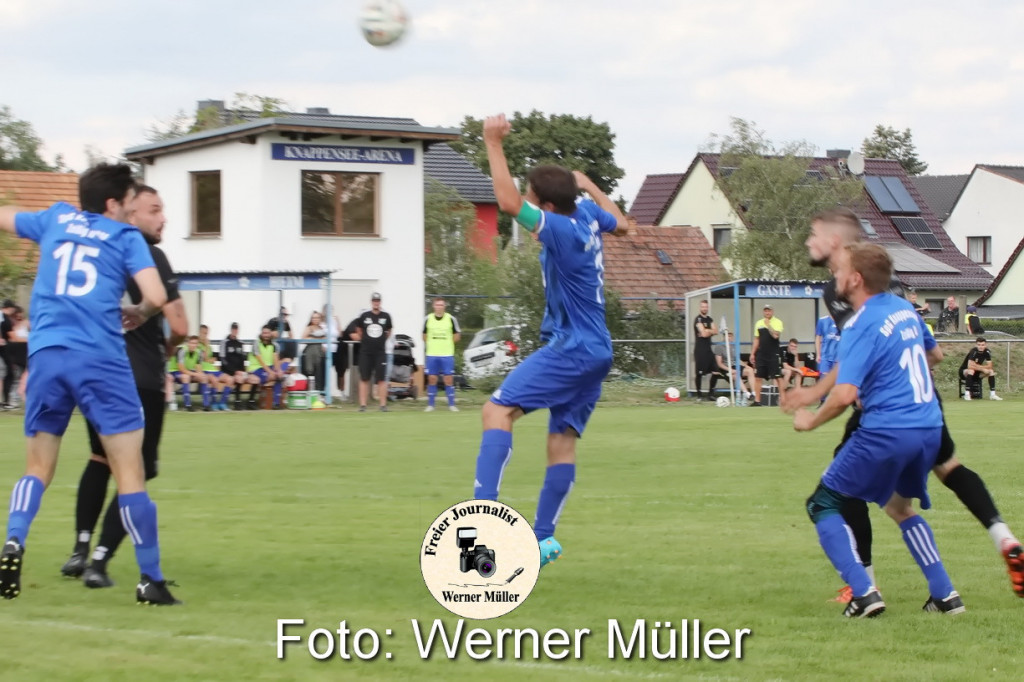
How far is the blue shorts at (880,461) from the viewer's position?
6352mm

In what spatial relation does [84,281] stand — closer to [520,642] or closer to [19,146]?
[520,642]

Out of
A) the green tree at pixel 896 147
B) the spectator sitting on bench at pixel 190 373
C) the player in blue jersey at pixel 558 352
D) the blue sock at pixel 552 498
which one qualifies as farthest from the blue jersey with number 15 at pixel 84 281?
the green tree at pixel 896 147

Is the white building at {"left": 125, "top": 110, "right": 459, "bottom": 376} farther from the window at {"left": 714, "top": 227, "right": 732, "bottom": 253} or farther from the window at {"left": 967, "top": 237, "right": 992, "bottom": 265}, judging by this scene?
the window at {"left": 967, "top": 237, "right": 992, "bottom": 265}

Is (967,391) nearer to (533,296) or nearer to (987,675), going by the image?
(533,296)

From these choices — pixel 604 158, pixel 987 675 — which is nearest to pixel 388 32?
pixel 987 675

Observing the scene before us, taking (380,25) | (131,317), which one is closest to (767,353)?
(380,25)

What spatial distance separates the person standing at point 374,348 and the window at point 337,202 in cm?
697

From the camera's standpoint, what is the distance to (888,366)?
252 inches

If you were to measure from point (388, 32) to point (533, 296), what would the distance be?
1841 cm

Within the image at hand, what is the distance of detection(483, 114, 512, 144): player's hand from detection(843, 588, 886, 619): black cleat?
116 inches

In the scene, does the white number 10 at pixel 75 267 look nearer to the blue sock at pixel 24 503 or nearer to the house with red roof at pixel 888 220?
the blue sock at pixel 24 503

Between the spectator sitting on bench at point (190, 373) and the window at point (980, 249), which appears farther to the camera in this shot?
the window at point (980, 249)

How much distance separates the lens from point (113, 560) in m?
7.93

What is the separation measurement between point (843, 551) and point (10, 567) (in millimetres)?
3841
